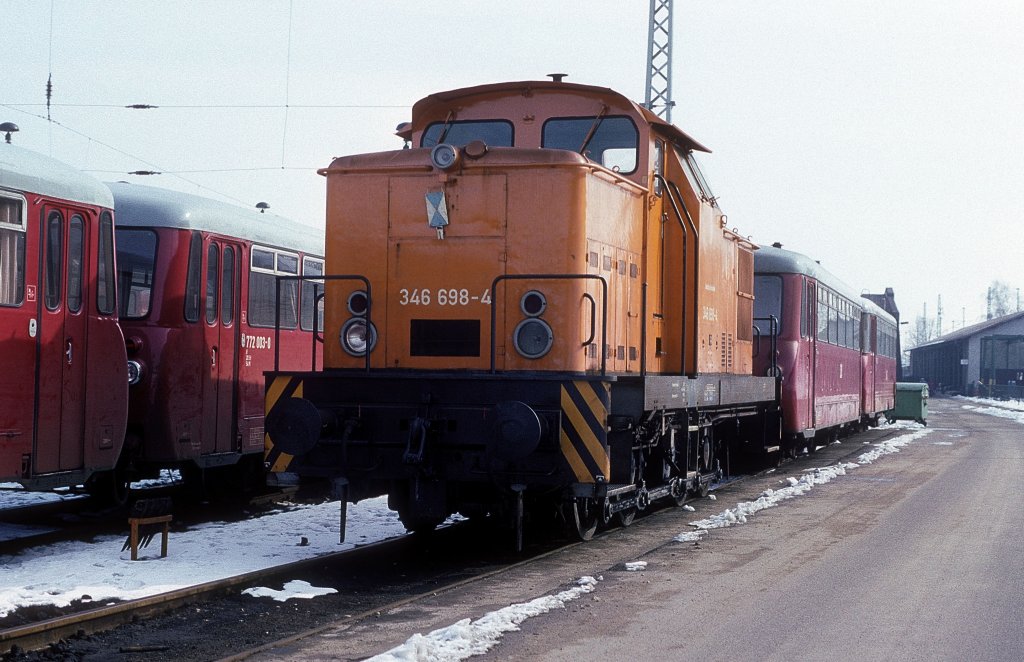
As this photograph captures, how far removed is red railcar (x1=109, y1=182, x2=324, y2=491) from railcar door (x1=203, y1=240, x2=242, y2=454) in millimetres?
11

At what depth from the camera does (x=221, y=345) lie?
1184 centimetres

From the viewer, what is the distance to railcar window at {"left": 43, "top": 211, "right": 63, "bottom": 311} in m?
9.23

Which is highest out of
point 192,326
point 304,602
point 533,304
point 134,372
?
point 533,304

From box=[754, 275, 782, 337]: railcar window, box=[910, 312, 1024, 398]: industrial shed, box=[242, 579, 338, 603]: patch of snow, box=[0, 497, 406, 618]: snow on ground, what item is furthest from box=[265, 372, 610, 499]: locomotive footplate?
box=[910, 312, 1024, 398]: industrial shed

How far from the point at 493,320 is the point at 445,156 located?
4.62 feet

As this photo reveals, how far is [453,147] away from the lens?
350 inches

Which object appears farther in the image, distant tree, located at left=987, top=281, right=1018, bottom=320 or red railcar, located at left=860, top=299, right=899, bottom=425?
distant tree, located at left=987, top=281, right=1018, bottom=320

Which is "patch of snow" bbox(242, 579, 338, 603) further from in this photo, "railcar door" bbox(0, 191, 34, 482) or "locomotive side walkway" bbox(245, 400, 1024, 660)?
"railcar door" bbox(0, 191, 34, 482)

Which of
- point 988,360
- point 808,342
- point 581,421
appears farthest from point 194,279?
point 988,360

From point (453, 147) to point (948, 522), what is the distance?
20.9 ft

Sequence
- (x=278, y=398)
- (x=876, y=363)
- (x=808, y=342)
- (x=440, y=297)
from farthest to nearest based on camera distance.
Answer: (x=876, y=363)
(x=808, y=342)
(x=440, y=297)
(x=278, y=398)

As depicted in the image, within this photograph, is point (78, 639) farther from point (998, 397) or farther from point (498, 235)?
point (998, 397)

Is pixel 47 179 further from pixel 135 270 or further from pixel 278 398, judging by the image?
pixel 278 398

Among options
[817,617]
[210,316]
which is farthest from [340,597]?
[210,316]
